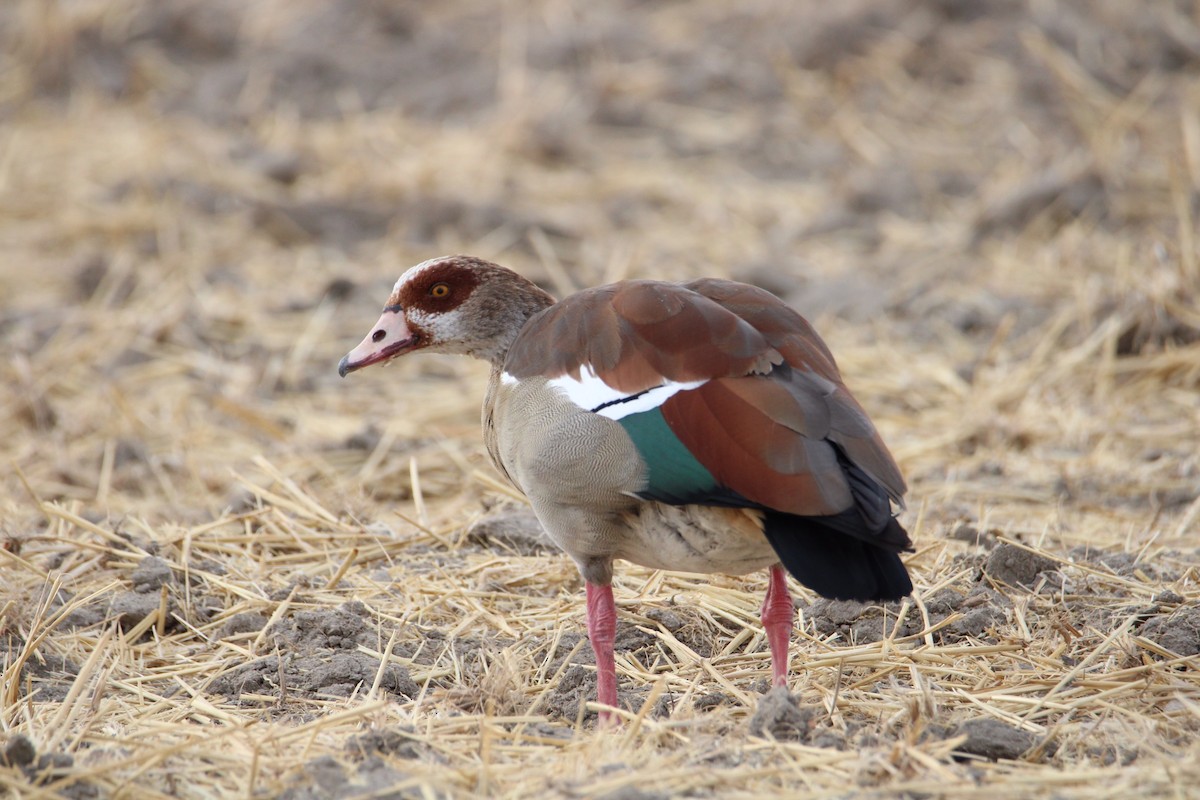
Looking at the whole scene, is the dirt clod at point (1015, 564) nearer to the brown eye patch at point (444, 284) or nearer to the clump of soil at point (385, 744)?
the brown eye patch at point (444, 284)

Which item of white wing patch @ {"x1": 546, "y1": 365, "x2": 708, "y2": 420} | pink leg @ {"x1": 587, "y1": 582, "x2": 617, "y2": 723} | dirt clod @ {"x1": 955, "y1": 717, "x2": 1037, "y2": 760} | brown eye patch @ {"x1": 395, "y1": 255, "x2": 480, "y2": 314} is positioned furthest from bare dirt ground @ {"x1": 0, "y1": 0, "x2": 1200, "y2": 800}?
brown eye patch @ {"x1": 395, "y1": 255, "x2": 480, "y2": 314}

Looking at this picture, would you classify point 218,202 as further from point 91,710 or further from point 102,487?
point 91,710

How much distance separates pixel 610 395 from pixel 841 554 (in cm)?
72

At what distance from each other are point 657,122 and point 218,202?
3.32 m

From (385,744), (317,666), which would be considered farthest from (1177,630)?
(317,666)

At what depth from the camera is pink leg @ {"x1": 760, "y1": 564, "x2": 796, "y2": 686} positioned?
3771 millimetres

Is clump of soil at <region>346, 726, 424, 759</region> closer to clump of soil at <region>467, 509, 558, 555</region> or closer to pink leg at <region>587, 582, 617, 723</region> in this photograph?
pink leg at <region>587, 582, 617, 723</region>

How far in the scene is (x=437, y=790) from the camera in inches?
124

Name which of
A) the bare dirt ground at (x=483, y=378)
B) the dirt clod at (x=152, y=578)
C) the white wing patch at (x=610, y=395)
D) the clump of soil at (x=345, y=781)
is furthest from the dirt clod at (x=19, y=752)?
the white wing patch at (x=610, y=395)

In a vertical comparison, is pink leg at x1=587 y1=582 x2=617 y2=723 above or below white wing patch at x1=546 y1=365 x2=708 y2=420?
below

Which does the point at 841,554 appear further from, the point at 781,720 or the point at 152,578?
the point at 152,578

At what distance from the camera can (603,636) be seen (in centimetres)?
375

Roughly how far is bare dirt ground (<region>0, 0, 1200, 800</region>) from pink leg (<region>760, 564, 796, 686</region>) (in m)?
0.13

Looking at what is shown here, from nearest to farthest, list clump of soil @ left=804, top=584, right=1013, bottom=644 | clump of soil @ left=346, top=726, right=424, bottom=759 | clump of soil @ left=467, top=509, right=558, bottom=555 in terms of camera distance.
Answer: clump of soil @ left=346, top=726, right=424, bottom=759
clump of soil @ left=804, top=584, right=1013, bottom=644
clump of soil @ left=467, top=509, right=558, bottom=555
